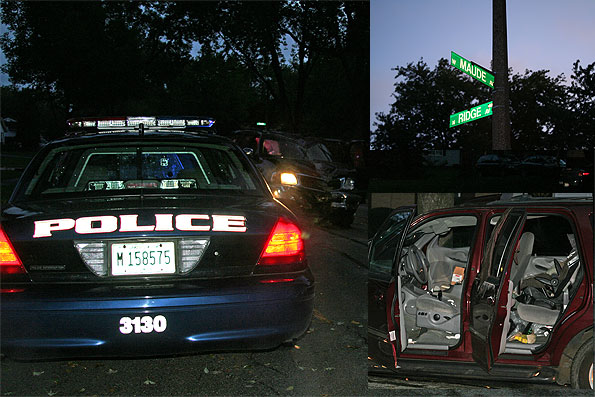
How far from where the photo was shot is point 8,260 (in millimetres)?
3227

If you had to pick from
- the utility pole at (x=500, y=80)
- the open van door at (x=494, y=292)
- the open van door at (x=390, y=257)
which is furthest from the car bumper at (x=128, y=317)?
the utility pole at (x=500, y=80)

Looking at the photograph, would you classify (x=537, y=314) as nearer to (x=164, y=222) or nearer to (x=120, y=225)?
(x=164, y=222)

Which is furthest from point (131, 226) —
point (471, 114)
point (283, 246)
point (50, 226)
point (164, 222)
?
point (471, 114)

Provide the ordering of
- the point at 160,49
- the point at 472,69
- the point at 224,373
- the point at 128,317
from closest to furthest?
the point at 128,317 → the point at 472,69 → the point at 224,373 → the point at 160,49

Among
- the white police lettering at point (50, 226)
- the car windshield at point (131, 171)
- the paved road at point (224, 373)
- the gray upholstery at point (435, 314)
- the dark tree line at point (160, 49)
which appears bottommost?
the paved road at point (224, 373)

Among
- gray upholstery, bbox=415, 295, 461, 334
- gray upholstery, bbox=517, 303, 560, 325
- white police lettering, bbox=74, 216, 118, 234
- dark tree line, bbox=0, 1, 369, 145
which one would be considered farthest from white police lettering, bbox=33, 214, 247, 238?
dark tree line, bbox=0, 1, 369, 145

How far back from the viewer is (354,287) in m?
6.57

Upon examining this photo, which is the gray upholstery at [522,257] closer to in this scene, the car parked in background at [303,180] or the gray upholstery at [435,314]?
the gray upholstery at [435,314]

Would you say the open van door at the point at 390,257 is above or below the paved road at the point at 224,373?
above

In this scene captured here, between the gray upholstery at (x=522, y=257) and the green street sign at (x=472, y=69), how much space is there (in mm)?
865

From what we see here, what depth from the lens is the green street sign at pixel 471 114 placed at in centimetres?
380

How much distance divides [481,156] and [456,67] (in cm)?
52

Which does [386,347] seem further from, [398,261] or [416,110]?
[416,110]

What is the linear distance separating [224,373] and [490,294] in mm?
1678
